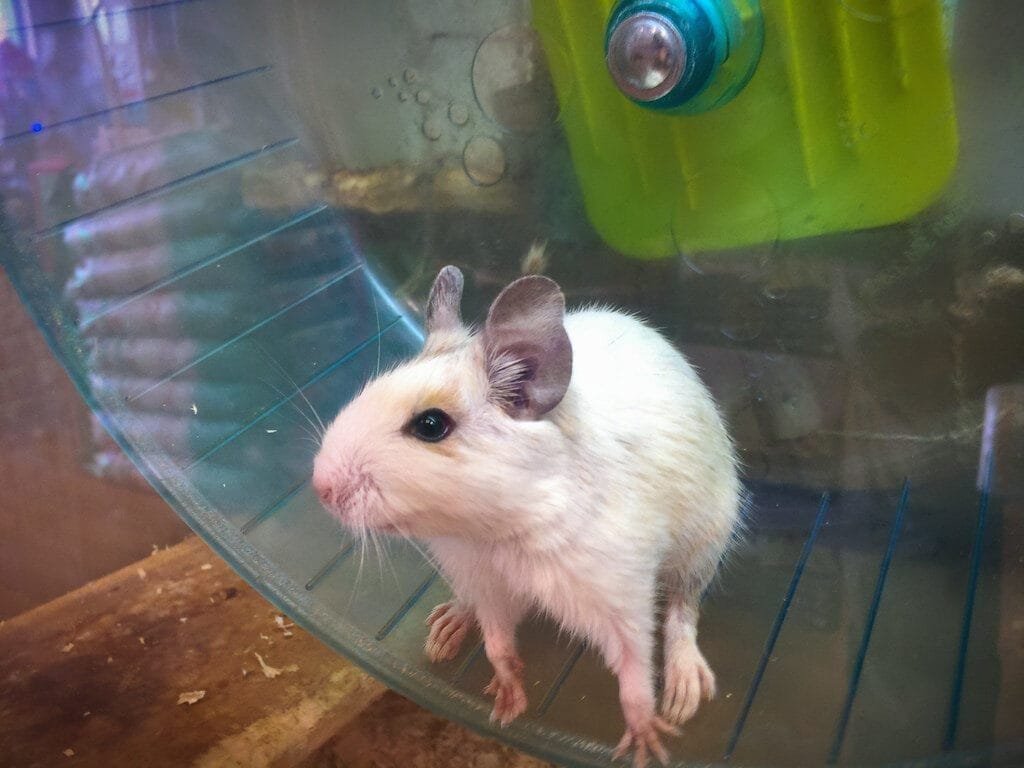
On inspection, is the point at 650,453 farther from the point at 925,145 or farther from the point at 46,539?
the point at 46,539

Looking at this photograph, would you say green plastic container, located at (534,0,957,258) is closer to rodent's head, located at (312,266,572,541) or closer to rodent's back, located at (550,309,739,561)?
rodent's back, located at (550,309,739,561)

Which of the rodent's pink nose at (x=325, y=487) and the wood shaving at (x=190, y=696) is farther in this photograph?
the wood shaving at (x=190, y=696)

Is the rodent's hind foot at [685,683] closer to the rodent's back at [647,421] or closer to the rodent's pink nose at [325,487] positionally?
the rodent's back at [647,421]

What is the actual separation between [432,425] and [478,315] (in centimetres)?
60

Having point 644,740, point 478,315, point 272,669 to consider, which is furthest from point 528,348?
point 272,669

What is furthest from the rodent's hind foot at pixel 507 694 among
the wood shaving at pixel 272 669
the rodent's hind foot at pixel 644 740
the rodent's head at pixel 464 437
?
the wood shaving at pixel 272 669

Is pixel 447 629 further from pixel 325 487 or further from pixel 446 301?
pixel 446 301

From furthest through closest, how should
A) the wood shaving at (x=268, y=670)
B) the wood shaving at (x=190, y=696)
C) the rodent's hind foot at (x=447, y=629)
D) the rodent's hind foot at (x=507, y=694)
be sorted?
the wood shaving at (x=268, y=670), the wood shaving at (x=190, y=696), the rodent's hind foot at (x=447, y=629), the rodent's hind foot at (x=507, y=694)

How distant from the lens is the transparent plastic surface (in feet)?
5.43

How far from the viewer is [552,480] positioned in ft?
5.41

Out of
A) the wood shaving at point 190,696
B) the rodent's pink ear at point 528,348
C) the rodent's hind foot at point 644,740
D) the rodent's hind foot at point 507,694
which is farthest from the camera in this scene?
the wood shaving at point 190,696

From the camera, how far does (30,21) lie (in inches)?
65.8

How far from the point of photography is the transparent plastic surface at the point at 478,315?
1.66m

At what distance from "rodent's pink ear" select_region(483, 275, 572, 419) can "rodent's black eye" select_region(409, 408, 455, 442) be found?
11cm
